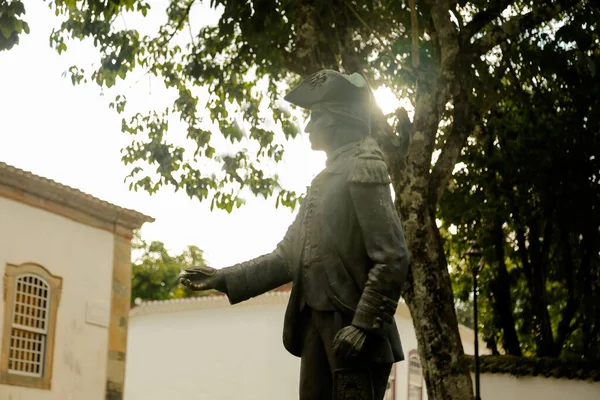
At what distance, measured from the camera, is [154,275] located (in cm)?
4547

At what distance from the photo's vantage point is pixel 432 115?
11164mm

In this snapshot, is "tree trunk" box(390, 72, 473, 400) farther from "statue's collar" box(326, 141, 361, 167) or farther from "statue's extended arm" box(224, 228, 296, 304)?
"statue's collar" box(326, 141, 361, 167)

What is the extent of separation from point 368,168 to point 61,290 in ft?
49.0

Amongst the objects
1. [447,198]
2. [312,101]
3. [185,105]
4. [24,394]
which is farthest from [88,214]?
[312,101]

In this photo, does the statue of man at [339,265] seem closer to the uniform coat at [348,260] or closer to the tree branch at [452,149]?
the uniform coat at [348,260]

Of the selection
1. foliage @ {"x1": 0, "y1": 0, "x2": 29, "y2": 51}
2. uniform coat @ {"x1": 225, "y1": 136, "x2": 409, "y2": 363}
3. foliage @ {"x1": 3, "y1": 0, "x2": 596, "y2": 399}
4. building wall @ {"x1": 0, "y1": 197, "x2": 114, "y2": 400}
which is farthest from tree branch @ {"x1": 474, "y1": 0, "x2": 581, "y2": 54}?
building wall @ {"x1": 0, "y1": 197, "x2": 114, "y2": 400}

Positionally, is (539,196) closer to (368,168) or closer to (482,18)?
(482,18)

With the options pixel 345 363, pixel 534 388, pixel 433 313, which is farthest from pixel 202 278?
pixel 534 388

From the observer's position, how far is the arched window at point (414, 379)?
98.8 feet

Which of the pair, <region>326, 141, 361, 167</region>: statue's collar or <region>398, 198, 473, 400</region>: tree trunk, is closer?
<region>326, 141, 361, 167</region>: statue's collar

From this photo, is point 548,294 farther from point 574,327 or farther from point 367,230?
point 367,230

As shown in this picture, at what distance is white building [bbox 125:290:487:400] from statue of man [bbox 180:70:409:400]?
22.1 meters

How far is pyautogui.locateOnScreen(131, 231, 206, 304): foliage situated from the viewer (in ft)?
149

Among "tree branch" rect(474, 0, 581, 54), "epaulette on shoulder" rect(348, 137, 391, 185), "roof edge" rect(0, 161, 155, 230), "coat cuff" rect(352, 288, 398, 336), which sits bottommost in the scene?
"coat cuff" rect(352, 288, 398, 336)
